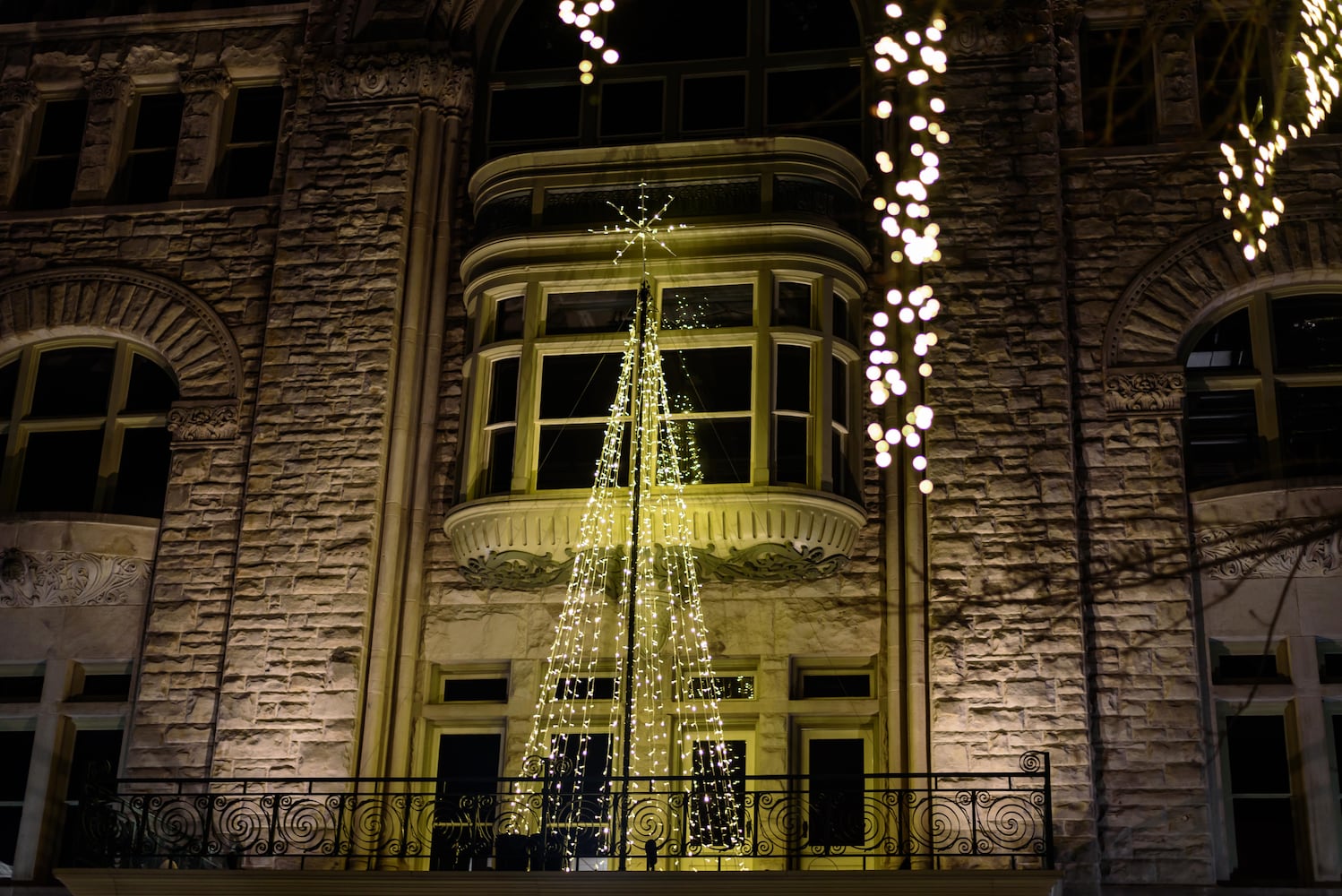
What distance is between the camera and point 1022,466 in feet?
47.2

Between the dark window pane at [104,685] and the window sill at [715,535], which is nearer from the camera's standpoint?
the window sill at [715,535]

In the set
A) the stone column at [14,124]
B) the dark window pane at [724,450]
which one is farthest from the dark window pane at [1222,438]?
the stone column at [14,124]

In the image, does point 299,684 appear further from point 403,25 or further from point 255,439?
point 403,25

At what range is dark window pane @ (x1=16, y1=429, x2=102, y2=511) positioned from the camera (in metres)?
16.0

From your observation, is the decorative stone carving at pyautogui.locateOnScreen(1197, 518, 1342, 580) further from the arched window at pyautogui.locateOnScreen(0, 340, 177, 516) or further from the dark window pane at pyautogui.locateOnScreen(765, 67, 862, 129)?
the arched window at pyautogui.locateOnScreen(0, 340, 177, 516)

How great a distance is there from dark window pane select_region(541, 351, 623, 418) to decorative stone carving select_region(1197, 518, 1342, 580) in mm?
5207

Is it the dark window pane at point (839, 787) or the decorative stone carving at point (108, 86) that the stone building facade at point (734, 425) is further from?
the decorative stone carving at point (108, 86)

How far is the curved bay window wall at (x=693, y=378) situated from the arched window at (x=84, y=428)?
3.35 m

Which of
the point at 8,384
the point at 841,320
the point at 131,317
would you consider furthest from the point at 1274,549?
the point at 8,384

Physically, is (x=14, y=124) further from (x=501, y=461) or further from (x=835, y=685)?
(x=835, y=685)

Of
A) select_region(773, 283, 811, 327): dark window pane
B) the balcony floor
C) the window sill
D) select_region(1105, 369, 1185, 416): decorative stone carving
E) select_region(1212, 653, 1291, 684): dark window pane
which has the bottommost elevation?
the balcony floor

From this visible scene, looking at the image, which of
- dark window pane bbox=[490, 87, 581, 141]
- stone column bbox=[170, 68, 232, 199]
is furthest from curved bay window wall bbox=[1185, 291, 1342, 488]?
stone column bbox=[170, 68, 232, 199]

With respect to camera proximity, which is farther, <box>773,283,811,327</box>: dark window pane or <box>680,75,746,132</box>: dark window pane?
<box>680,75,746,132</box>: dark window pane

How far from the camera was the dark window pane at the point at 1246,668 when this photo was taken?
1377cm
